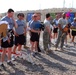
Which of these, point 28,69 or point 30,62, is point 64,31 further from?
point 28,69

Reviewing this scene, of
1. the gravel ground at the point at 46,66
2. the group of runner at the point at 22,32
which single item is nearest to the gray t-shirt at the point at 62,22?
the group of runner at the point at 22,32

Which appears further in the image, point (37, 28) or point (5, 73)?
point (37, 28)

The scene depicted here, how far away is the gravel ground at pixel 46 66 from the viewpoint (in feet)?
25.9

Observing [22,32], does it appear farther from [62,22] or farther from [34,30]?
[62,22]

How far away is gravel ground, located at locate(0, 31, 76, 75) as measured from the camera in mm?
7887

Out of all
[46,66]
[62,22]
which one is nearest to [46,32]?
[62,22]

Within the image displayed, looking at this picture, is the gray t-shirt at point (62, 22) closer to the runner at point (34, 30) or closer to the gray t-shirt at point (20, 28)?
the runner at point (34, 30)

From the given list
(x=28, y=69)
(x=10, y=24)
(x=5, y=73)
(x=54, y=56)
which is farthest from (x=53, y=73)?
(x=54, y=56)

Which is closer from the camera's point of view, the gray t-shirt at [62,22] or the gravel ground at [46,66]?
the gravel ground at [46,66]

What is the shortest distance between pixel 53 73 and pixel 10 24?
87.8 inches

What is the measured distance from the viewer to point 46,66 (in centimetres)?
875

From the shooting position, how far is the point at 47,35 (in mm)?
11258

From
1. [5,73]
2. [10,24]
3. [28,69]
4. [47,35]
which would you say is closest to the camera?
[5,73]

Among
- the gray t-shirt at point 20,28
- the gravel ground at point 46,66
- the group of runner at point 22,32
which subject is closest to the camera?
the gravel ground at point 46,66
